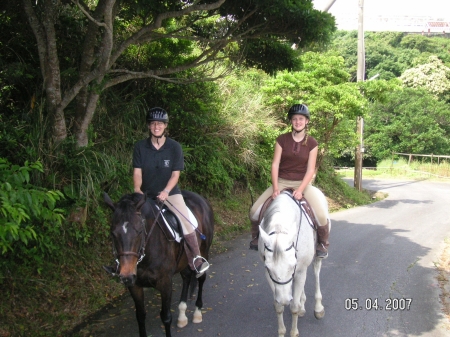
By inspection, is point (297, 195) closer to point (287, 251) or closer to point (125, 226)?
point (287, 251)

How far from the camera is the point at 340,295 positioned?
6.22 meters

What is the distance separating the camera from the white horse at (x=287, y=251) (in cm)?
401

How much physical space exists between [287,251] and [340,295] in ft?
9.05

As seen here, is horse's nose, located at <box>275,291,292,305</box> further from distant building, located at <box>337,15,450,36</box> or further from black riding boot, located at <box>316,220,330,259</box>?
distant building, located at <box>337,15,450,36</box>

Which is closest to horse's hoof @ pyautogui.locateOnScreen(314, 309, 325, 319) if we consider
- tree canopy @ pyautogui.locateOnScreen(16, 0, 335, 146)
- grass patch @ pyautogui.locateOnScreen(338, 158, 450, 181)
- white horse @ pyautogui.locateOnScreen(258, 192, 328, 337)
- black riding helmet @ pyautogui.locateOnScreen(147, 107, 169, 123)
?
white horse @ pyautogui.locateOnScreen(258, 192, 328, 337)

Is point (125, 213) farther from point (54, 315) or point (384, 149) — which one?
point (384, 149)

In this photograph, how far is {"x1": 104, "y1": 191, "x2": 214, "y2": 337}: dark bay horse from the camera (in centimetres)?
375

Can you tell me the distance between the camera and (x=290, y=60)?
26.9ft

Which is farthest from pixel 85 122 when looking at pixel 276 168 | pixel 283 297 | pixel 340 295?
pixel 340 295

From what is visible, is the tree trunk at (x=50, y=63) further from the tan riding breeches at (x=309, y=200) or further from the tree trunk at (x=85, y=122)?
the tan riding breeches at (x=309, y=200)

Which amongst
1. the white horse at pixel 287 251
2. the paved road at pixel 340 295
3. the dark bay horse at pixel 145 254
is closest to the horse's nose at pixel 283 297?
the white horse at pixel 287 251

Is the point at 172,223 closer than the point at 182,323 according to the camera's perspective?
Yes

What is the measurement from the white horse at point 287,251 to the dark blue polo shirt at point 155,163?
1.31 m

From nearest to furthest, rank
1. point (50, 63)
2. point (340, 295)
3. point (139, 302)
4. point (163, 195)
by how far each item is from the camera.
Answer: point (139, 302) → point (163, 195) → point (50, 63) → point (340, 295)
